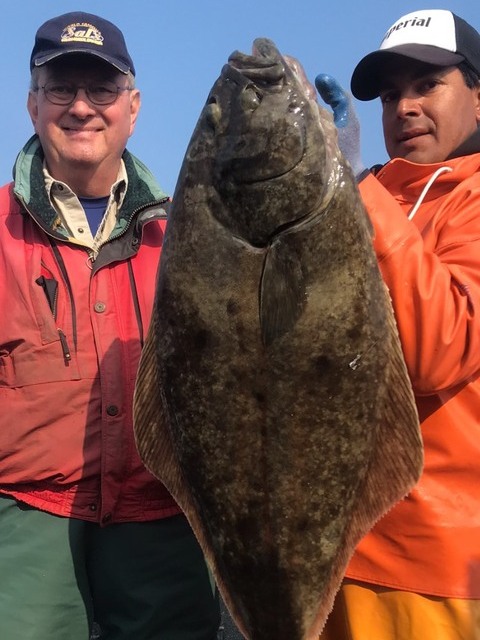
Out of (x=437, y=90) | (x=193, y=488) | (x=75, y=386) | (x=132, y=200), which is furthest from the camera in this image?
(x=132, y=200)

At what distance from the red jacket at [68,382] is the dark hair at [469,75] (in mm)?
1895

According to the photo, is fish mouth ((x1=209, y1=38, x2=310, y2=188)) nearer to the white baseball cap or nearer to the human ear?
the white baseball cap

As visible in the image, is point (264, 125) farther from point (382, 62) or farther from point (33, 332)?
point (33, 332)

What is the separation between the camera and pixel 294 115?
2.47 meters

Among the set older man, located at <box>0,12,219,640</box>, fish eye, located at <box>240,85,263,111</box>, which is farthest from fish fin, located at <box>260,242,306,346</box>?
older man, located at <box>0,12,219,640</box>

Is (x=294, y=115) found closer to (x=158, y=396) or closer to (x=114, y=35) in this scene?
(x=158, y=396)

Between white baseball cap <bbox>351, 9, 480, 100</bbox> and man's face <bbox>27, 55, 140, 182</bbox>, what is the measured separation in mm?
1437

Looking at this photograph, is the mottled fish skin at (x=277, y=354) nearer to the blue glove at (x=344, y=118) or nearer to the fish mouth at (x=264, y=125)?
the fish mouth at (x=264, y=125)

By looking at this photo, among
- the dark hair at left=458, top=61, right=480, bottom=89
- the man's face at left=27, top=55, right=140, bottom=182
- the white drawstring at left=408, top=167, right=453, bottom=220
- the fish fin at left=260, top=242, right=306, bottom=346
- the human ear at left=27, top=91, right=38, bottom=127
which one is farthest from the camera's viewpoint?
the human ear at left=27, top=91, right=38, bottom=127

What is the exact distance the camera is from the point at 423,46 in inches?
123

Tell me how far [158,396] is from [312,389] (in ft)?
2.07

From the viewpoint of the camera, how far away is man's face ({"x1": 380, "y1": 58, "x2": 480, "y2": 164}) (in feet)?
10.2

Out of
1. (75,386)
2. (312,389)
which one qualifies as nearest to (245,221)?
(312,389)

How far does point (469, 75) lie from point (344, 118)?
0.83m
